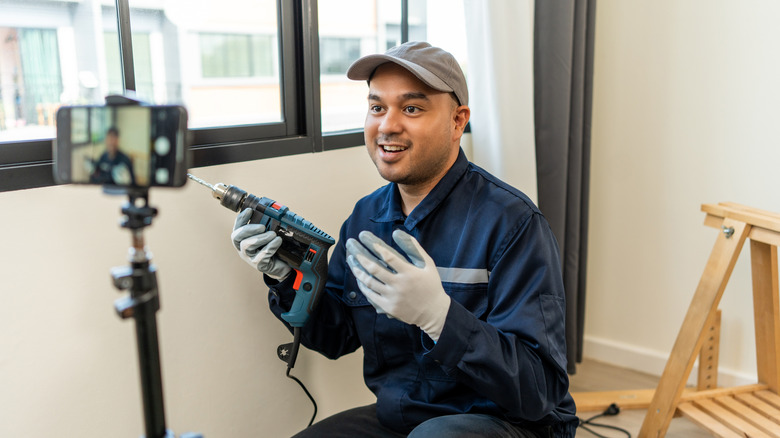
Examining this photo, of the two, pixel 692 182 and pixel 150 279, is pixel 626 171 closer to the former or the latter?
pixel 692 182

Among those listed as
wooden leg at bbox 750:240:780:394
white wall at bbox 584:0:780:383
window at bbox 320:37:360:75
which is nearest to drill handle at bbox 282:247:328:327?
window at bbox 320:37:360:75

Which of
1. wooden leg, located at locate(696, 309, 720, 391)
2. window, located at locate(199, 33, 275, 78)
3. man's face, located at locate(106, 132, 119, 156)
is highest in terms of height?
window, located at locate(199, 33, 275, 78)

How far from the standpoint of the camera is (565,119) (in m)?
2.20

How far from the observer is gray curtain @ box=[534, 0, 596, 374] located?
2.17 metres

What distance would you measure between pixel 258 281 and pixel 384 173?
0.44m

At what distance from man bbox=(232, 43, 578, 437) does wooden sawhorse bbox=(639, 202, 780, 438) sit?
2.43ft

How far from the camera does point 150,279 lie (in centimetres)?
70

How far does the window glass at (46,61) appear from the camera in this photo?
49.5 inches

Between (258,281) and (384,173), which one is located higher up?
→ (384,173)

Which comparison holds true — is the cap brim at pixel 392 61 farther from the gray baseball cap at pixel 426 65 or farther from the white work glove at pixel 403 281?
the white work glove at pixel 403 281

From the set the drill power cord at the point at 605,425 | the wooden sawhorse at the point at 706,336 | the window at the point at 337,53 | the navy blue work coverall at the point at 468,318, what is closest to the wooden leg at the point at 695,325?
the wooden sawhorse at the point at 706,336

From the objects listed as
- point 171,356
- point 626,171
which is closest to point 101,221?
point 171,356

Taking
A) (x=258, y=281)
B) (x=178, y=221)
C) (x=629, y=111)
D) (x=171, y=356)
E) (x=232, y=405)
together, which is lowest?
(x=232, y=405)

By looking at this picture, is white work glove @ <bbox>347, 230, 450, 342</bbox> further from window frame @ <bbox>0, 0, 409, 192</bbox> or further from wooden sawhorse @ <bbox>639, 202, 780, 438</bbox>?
wooden sawhorse @ <bbox>639, 202, 780, 438</bbox>
